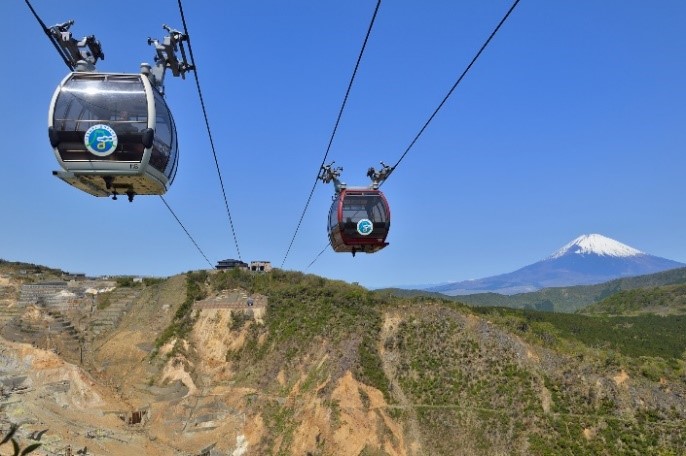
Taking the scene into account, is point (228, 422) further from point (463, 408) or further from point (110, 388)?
point (463, 408)

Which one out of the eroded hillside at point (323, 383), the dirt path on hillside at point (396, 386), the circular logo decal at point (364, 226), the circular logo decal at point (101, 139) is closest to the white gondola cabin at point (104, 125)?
the circular logo decal at point (101, 139)

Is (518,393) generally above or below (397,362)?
below

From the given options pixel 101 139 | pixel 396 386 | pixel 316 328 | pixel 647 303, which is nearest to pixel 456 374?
pixel 396 386

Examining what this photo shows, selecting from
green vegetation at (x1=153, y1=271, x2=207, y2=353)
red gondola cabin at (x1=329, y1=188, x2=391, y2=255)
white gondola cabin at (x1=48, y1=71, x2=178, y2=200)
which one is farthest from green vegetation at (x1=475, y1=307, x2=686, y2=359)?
white gondola cabin at (x1=48, y1=71, x2=178, y2=200)

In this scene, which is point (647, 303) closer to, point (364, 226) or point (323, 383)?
point (323, 383)

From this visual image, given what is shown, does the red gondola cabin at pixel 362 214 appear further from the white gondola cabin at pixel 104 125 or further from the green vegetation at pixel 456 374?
the green vegetation at pixel 456 374

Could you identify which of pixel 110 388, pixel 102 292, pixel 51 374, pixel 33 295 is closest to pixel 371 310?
pixel 110 388
